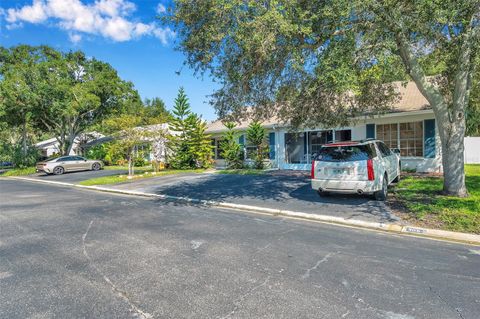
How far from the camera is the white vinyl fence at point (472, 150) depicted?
2084 centimetres

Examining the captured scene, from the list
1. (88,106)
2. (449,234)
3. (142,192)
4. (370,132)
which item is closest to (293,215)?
(449,234)

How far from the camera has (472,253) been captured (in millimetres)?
5199

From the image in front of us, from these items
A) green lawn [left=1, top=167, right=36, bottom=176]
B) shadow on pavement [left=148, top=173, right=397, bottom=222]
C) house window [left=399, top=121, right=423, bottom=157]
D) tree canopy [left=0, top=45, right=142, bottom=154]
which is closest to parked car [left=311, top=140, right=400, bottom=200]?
shadow on pavement [left=148, top=173, right=397, bottom=222]

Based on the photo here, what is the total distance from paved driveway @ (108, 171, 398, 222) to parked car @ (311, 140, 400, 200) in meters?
0.51

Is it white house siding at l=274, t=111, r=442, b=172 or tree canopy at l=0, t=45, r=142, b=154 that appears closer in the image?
white house siding at l=274, t=111, r=442, b=172

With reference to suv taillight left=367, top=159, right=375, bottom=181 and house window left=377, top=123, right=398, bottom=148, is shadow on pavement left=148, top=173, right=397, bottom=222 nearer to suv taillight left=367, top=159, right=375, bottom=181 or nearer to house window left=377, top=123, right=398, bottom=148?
suv taillight left=367, top=159, right=375, bottom=181

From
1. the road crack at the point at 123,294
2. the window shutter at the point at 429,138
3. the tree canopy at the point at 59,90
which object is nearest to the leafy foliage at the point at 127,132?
the tree canopy at the point at 59,90

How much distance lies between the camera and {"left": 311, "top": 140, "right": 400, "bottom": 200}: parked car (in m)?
8.62

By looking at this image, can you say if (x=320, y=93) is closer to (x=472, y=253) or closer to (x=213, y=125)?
(x=472, y=253)

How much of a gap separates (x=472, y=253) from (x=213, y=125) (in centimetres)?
2272

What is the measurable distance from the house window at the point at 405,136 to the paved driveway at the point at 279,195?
5296mm

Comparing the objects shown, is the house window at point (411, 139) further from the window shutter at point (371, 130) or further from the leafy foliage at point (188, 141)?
the leafy foliage at point (188, 141)

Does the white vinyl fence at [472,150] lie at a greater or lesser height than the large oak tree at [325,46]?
lesser

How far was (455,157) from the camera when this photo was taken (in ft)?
28.6
